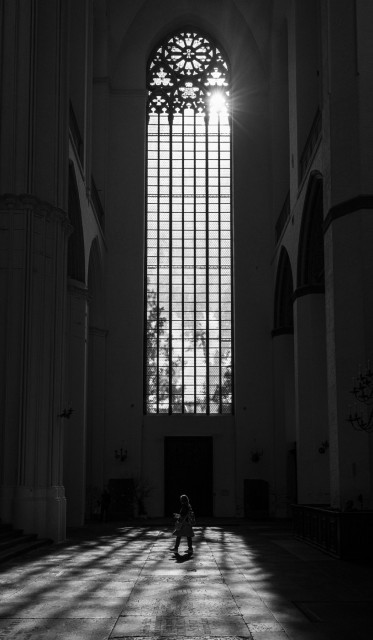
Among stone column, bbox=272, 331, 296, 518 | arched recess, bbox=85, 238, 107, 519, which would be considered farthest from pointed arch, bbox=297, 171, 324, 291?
arched recess, bbox=85, 238, 107, 519

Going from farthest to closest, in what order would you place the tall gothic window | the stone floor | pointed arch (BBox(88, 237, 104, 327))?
1. the tall gothic window
2. pointed arch (BBox(88, 237, 104, 327))
3. the stone floor

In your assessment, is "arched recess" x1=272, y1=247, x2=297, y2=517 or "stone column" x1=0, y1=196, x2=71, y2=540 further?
"arched recess" x1=272, y1=247, x2=297, y2=517

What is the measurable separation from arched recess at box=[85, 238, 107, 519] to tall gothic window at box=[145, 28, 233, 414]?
6.75ft

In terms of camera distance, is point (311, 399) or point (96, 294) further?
point (96, 294)

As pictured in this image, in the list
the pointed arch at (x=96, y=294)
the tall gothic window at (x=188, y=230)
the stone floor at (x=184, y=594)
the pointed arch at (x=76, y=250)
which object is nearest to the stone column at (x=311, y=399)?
the stone floor at (x=184, y=594)

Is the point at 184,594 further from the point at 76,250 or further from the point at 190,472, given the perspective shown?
the point at 190,472

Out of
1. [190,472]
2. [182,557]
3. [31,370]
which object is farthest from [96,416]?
[182,557]

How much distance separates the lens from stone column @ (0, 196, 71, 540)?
18.5 meters

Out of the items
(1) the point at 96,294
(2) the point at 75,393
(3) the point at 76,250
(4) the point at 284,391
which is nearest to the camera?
(2) the point at 75,393

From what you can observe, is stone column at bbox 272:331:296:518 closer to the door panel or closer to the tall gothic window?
the tall gothic window

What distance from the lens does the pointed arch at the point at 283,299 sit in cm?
3128

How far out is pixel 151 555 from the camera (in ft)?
53.4

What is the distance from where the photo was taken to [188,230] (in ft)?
112

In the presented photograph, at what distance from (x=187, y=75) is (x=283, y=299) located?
10915mm
